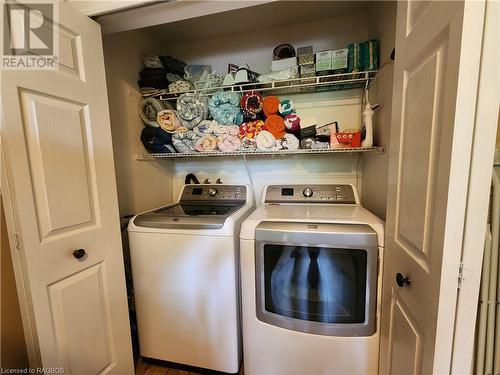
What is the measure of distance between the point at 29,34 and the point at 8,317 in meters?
1.11

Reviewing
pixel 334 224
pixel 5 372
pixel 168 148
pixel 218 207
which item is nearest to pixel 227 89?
pixel 168 148

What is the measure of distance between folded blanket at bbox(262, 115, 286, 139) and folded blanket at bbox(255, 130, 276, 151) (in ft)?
0.16

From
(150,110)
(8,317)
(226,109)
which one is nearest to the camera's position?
(8,317)

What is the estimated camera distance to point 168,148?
1736 millimetres

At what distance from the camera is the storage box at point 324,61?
143cm

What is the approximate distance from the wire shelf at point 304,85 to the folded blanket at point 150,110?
0.06m

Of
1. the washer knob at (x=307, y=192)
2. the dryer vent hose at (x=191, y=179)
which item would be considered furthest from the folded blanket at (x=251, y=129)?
the dryer vent hose at (x=191, y=179)

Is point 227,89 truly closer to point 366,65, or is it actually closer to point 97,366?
point 366,65

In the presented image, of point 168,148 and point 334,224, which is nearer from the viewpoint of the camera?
point 334,224

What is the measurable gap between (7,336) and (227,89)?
1770 mm

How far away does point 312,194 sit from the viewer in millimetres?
1664

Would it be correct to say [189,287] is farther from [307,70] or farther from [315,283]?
[307,70]

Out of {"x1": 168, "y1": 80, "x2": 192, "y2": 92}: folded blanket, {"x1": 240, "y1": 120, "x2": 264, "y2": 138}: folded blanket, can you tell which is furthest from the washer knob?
{"x1": 168, "y1": 80, "x2": 192, "y2": 92}: folded blanket

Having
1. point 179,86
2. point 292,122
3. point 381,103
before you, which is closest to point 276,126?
point 292,122
